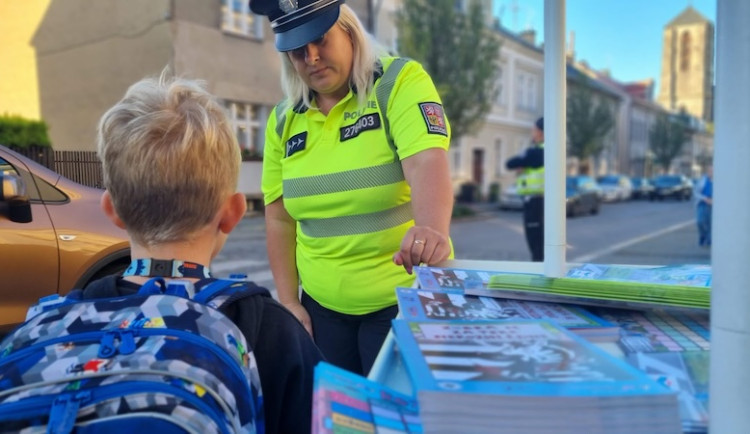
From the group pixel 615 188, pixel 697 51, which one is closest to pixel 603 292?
pixel 697 51

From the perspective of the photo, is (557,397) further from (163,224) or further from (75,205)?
(75,205)

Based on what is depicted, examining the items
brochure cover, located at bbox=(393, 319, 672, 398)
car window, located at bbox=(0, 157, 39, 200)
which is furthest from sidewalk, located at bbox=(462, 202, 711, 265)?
brochure cover, located at bbox=(393, 319, 672, 398)

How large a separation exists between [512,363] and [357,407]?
0.19 m

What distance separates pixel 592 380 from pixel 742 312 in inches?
7.5

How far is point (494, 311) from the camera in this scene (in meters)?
1.04

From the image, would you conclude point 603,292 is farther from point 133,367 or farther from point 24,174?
point 24,174

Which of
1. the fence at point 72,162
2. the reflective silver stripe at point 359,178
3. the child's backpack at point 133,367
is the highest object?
the fence at point 72,162

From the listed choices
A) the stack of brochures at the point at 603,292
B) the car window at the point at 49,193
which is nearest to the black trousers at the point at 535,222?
the car window at the point at 49,193

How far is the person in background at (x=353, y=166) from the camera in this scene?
1554 mm

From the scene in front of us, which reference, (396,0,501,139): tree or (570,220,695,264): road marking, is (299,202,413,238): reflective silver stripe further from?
(396,0,501,139): tree

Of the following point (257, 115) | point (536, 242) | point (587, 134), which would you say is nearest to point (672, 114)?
point (587, 134)

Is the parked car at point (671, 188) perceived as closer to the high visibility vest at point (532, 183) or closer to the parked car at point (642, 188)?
the parked car at point (642, 188)

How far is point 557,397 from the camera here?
60cm

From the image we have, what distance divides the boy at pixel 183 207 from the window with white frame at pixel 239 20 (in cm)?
1576
